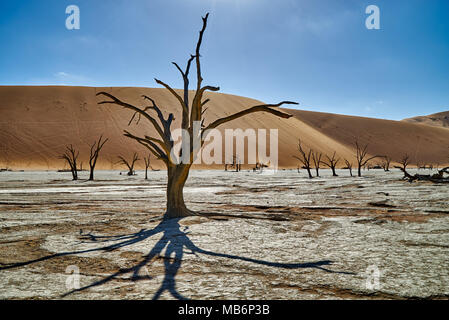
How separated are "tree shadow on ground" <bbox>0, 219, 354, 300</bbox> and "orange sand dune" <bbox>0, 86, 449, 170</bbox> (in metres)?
43.6

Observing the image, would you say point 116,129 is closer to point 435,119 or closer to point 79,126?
point 79,126

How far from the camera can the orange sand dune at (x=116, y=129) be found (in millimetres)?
46062

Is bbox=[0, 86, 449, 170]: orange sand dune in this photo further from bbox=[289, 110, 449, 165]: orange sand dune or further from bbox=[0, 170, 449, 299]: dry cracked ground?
bbox=[0, 170, 449, 299]: dry cracked ground

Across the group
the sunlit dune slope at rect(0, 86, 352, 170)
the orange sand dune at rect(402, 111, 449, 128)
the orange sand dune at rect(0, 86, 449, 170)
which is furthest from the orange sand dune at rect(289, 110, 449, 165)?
the orange sand dune at rect(402, 111, 449, 128)

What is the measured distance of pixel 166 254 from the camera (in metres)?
2.43

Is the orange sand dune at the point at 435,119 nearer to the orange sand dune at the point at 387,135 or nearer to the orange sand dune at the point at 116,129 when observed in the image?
the orange sand dune at the point at 116,129

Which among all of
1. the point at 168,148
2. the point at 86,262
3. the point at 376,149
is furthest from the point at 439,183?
the point at 376,149

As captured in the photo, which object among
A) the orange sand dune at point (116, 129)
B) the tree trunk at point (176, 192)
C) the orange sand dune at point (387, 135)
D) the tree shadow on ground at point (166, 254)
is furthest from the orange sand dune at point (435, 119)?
the tree shadow on ground at point (166, 254)

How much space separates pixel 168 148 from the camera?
14.3ft

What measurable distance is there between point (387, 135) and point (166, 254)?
87095 millimetres

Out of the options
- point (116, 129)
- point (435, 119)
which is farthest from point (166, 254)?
point (435, 119)

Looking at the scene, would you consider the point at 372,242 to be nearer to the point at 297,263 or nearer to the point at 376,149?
the point at 297,263
